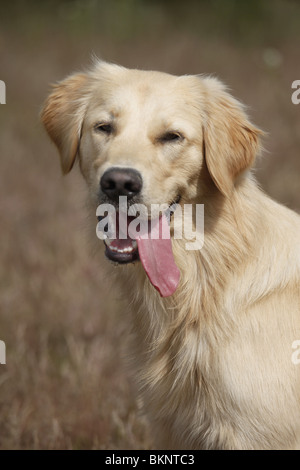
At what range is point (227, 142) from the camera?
2543 mm

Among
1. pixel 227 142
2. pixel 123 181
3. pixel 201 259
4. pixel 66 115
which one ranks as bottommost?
pixel 201 259

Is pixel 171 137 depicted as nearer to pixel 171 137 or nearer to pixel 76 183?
pixel 171 137

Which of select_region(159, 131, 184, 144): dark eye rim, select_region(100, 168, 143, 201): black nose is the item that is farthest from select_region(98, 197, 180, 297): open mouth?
select_region(159, 131, 184, 144): dark eye rim

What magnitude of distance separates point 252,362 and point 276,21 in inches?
326

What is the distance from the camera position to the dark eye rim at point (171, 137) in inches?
98.0

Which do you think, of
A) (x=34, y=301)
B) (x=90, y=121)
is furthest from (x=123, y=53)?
(x=90, y=121)

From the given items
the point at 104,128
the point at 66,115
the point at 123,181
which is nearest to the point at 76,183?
the point at 66,115

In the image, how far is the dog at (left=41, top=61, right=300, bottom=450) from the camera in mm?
2408

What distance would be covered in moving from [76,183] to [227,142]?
442 cm

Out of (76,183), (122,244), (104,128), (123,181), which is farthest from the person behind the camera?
(76,183)

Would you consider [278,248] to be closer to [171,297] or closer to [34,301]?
[171,297]

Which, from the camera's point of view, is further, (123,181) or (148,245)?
(148,245)

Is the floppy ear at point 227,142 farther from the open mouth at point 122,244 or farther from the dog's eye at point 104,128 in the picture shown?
the dog's eye at point 104,128

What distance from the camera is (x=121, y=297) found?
2854mm
